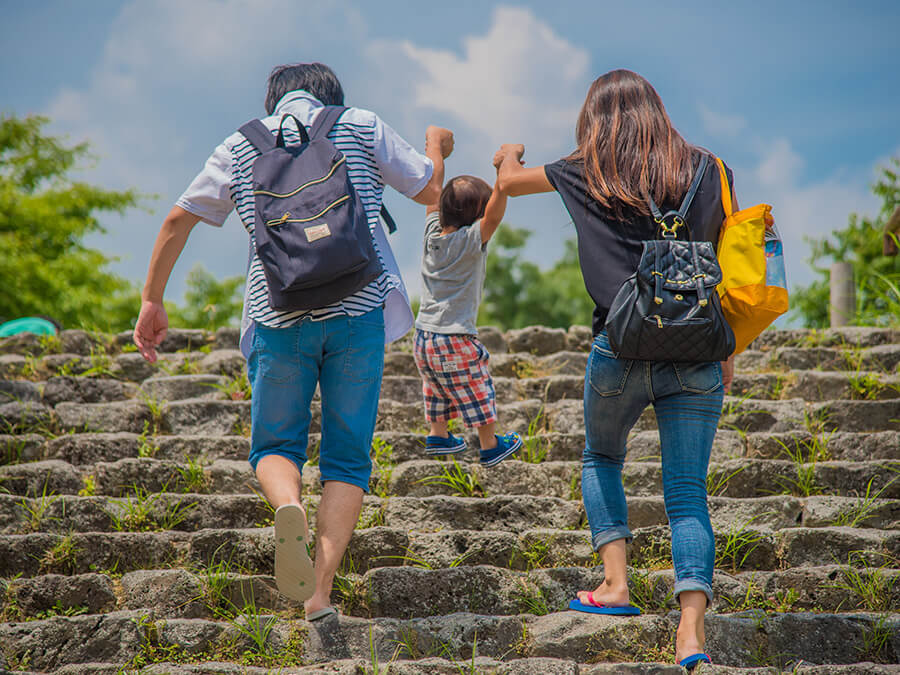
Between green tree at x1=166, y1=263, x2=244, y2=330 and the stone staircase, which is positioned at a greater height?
green tree at x1=166, y1=263, x2=244, y2=330

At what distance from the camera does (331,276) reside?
2.55m

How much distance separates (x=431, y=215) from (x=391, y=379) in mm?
1517

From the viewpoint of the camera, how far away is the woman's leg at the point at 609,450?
8.43 feet

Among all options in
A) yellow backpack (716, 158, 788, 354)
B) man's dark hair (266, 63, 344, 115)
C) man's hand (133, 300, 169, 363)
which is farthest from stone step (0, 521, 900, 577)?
man's dark hair (266, 63, 344, 115)

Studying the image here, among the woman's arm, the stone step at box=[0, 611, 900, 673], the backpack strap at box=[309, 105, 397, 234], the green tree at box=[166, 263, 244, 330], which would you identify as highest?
the green tree at box=[166, 263, 244, 330]

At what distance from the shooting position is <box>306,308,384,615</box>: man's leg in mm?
2631

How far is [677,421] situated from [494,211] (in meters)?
1.24

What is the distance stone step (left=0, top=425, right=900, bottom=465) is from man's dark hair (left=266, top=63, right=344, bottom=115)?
6.64ft

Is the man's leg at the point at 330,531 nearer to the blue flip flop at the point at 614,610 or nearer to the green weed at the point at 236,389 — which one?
the blue flip flop at the point at 614,610

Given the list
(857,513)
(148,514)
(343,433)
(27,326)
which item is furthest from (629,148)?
(27,326)

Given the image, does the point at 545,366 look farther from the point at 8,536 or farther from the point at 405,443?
the point at 8,536

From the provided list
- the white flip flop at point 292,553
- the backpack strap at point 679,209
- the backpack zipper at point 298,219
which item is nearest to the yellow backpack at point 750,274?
the backpack strap at point 679,209

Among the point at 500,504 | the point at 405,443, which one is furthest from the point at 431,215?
the point at 500,504

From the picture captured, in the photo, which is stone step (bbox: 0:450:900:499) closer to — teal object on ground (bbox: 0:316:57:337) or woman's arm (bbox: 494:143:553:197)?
woman's arm (bbox: 494:143:553:197)
